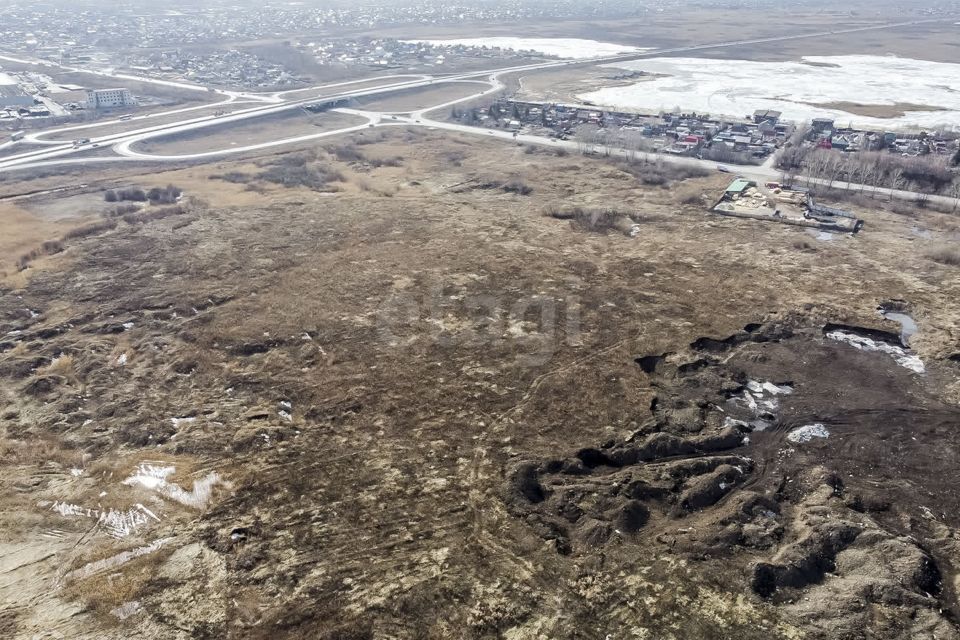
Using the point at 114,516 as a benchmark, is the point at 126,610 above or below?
below

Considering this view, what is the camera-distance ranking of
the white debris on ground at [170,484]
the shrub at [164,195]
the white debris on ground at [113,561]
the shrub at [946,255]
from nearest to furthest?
the white debris on ground at [113,561], the white debris on ground at [170,484], the shrub at [946,255], the shrub at [164,195]

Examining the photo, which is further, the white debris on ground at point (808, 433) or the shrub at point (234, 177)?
the shrub at point (234, 177)

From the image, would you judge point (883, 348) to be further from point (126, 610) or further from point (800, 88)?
point (800, 88)

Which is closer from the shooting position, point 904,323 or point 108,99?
point 904,323

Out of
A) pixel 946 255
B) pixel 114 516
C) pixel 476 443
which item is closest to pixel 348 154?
pixel 476 443

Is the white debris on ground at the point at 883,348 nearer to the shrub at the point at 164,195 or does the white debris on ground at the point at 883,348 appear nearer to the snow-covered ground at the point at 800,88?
the shrub at the point at 164,195

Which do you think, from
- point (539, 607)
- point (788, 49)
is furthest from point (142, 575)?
point (788, 49)

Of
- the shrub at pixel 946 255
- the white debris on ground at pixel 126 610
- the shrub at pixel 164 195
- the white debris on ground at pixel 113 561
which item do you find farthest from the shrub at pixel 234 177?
the shrub at pixel 946 255

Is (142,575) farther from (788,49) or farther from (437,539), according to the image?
(788,49)
